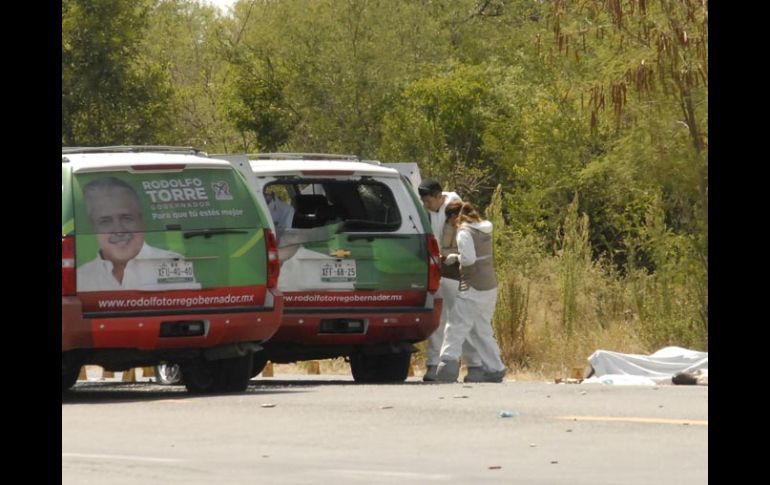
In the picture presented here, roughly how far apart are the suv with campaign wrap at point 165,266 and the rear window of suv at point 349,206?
1.88 m

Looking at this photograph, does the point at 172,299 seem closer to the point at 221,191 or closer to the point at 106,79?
the point at 221,191

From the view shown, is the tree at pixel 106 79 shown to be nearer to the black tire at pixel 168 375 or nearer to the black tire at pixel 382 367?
the black tire at pixel 168 375

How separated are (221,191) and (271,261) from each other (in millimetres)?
699

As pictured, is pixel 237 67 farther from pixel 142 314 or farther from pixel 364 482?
pixel 364 482

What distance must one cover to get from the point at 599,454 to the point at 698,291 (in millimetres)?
10689

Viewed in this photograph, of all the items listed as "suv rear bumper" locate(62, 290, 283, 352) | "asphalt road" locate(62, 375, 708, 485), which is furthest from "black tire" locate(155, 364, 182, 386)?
"suv rear bumper" locate(62, 290, 283, 352)

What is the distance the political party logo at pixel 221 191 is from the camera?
15.4m

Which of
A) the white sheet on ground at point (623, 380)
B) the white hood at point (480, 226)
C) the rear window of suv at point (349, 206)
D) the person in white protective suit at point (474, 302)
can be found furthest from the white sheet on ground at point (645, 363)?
the rear window of suv at point (349, 206)

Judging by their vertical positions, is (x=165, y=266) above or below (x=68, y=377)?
above

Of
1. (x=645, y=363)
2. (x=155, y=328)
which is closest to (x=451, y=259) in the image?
(x=645, y=363)

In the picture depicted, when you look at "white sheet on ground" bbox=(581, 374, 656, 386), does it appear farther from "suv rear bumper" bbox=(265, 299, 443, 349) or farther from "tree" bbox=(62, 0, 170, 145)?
"tree" bbox=(62, 0, 170, 145)

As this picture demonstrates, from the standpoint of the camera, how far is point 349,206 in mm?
17859

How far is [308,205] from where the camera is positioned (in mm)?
17969
